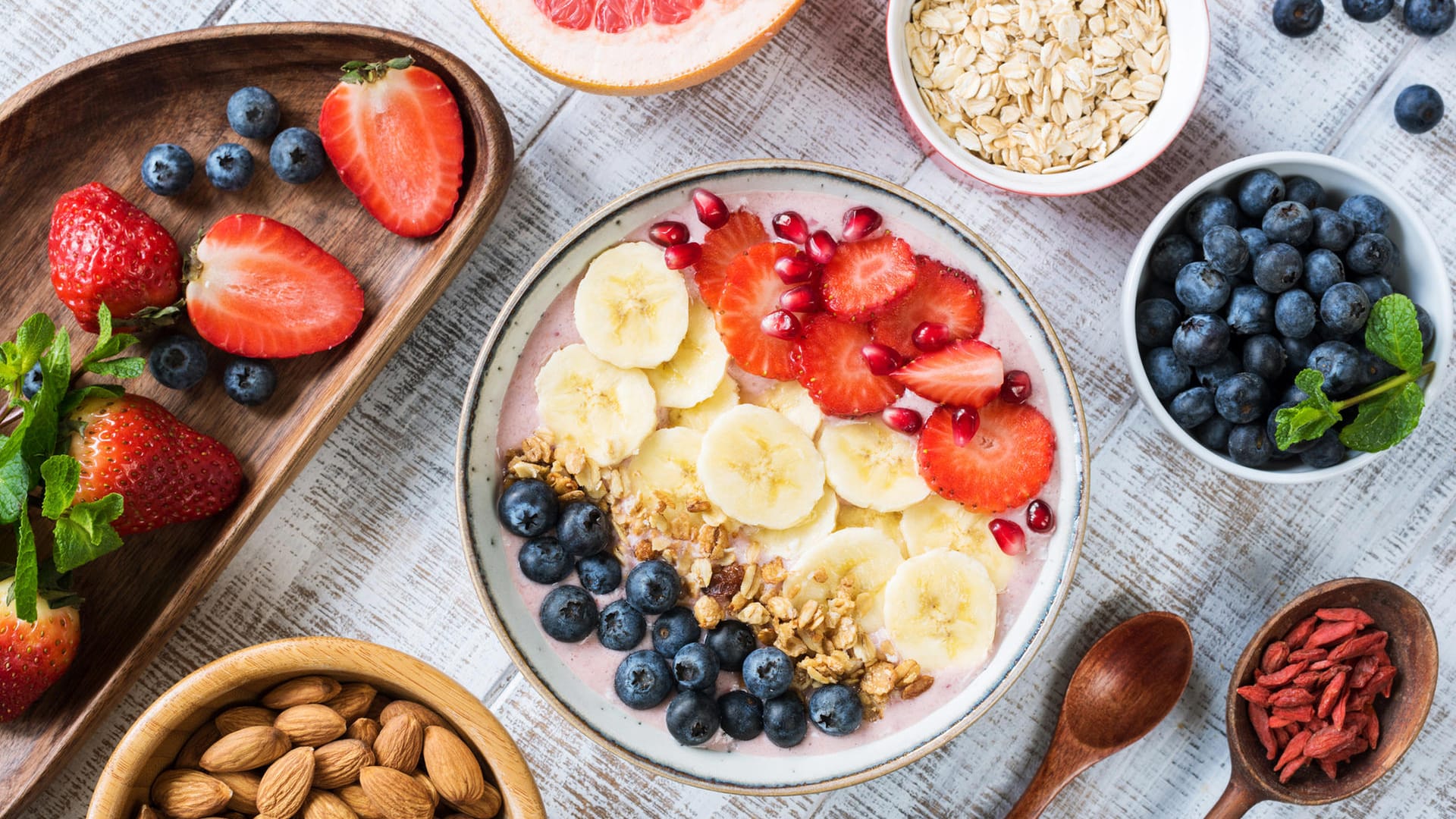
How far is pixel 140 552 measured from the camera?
58.4 inches

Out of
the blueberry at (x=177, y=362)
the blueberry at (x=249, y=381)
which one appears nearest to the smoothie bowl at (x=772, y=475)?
the blueberry at (x=249, y=381)

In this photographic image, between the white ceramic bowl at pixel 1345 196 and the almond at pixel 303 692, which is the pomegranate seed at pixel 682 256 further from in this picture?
the almond at pixel 303 692

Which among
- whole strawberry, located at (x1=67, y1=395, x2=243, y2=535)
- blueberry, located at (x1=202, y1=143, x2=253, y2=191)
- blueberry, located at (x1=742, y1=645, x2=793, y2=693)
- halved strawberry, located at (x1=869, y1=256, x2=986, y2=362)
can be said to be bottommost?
whole strawberry, located at (x1=67, y1=395, x2=243, y2=535)

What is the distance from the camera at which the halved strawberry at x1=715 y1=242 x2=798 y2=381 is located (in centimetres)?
141

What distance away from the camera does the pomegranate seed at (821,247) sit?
141 cm

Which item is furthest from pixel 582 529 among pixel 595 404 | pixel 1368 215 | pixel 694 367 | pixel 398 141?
pixel 1368 215

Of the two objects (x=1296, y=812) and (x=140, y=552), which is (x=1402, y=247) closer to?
(x=1296, y=812)

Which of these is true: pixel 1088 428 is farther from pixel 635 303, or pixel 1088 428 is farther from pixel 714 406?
pixel 635 303

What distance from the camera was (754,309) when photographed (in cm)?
143

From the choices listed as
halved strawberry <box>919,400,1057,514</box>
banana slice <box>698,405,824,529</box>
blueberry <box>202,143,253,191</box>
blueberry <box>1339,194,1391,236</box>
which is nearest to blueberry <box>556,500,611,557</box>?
banana slice <box>698,405,824,529</box>

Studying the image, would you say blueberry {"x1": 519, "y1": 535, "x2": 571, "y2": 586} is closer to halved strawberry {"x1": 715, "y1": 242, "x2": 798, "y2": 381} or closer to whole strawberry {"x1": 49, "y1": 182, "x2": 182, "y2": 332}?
halved strawberry {"x1": 715, "y1": 242, "x2": 798, "y2": 381}

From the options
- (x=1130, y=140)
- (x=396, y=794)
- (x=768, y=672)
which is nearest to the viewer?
(x=396, y=794)

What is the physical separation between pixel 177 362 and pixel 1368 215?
5.57ft

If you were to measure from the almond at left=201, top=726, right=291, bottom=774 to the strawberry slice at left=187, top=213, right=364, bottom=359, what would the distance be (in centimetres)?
52
